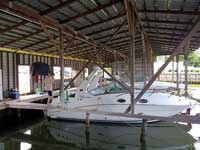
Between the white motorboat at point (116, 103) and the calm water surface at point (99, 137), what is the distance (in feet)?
1.03

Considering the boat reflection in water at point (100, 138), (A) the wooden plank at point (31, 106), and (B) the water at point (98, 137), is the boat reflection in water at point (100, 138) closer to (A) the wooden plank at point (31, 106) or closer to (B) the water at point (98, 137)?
(B) the water at point (98, 137)

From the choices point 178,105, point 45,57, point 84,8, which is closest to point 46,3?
point 84,8

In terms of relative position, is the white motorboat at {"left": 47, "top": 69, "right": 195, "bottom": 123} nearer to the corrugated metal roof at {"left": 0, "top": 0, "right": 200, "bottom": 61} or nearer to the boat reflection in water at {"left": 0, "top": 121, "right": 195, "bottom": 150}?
the boat reflection in water at {"left": 0, "top": 121, "right": 195, "bottom": 150}

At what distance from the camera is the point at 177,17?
6.58 metres

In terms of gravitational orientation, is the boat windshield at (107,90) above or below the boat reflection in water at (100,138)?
above

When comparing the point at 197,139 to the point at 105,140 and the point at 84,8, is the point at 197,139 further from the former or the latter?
the point at 84,8

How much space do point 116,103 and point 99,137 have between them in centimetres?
145

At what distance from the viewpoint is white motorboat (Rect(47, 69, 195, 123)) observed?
8125 millimetres

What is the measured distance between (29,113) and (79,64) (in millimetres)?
9288

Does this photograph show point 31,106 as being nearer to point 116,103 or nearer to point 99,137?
point 99,137

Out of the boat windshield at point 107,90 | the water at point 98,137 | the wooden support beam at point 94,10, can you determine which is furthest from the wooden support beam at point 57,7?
the boat windshield at point 107,90

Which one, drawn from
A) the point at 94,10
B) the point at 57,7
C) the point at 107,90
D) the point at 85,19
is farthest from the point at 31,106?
the point at 94,10

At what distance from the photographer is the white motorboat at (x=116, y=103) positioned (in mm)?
8125

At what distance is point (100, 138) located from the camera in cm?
728
